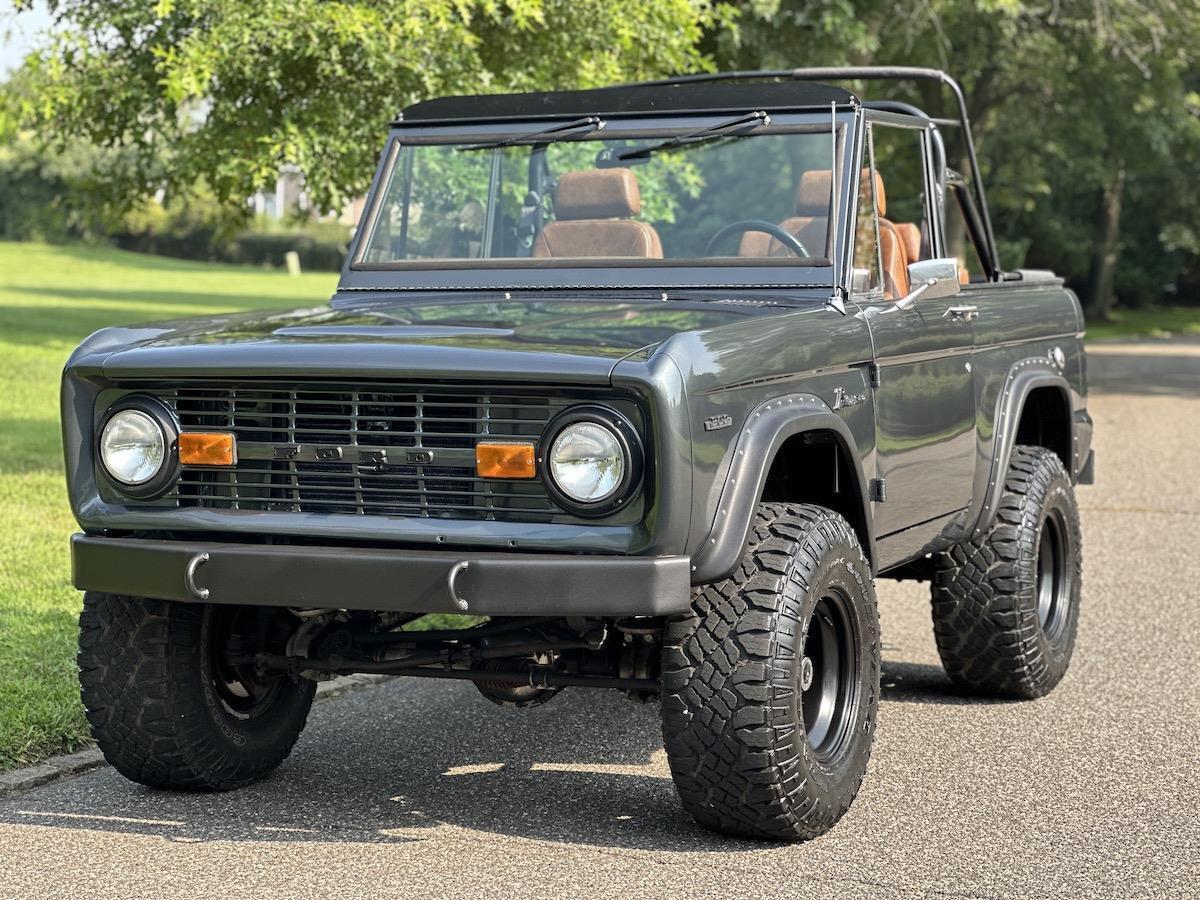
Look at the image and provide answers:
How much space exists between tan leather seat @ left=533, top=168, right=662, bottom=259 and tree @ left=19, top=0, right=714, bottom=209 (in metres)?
6.31

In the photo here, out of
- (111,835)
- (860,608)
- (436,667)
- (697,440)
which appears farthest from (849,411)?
(111,835)

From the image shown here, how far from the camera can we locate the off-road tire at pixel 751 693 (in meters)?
4.48

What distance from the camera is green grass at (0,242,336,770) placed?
593 cm

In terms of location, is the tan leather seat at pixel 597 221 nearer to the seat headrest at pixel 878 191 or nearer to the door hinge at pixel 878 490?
the seat headrest at pixel 878 191

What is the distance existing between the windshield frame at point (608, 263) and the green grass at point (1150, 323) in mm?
28463

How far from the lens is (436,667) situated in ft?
16.4

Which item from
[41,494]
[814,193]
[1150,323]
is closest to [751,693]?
[814,193]

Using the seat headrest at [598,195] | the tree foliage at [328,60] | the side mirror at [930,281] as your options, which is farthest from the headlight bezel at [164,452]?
the tree foliage at [328,60]

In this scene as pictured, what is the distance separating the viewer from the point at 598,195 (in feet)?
19.6

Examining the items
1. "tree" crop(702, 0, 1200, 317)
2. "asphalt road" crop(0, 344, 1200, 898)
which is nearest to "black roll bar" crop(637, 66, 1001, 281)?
"asphalt road" crop(0, 344, 1200, 898)

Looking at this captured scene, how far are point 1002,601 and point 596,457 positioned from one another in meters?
2.51

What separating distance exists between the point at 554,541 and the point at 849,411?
3.75 feet

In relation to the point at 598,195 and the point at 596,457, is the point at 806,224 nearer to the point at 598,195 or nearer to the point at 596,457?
the point at 598,195

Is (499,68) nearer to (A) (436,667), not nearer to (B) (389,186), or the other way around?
(B) (389,186)
